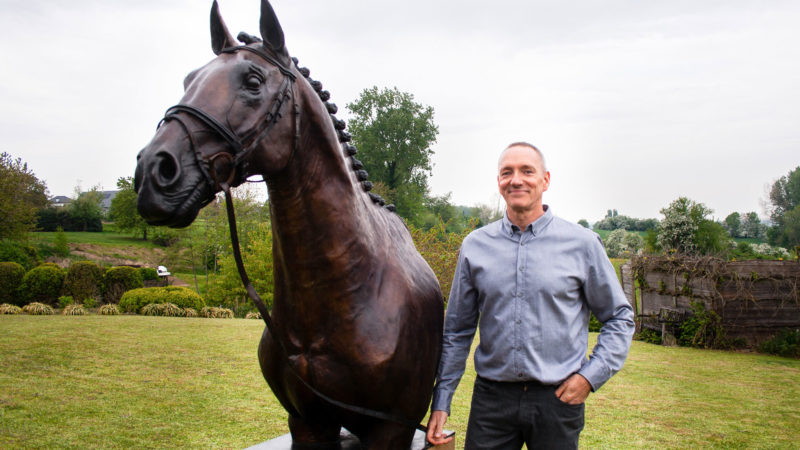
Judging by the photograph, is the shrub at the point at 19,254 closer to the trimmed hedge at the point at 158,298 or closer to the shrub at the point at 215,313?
the trimmed hedge at the point at 158,298

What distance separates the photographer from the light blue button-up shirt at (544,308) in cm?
215

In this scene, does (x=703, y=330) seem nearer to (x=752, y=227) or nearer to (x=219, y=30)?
(x=219, y=30)

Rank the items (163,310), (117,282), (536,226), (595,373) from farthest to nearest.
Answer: (117,282)
(163,310)
(536,226)
(595,373)

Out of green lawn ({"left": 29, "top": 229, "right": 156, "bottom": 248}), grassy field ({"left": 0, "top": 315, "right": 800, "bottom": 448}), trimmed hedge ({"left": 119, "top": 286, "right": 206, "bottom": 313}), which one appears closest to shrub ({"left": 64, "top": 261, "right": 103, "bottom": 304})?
trimmed hedge ({"left": 119, "top": 286, "right": 206, "bottom": 313})

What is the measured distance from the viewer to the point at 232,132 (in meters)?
1.56

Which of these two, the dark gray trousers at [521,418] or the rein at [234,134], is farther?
the dark gray trousers at [521,418]

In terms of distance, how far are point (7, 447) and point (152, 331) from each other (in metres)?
6.86

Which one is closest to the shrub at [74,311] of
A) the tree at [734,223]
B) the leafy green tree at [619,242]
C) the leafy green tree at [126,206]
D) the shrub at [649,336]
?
the leafy green tree at [126,206]

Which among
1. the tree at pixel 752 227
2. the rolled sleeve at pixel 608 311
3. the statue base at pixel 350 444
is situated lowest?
the statue base at pixel 350 444

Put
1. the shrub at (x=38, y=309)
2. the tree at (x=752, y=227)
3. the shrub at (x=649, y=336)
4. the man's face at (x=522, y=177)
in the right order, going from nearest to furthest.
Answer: the man's face at (x=522, y=177) < the shrub at (x=649, y=336) < the shrub at (x=38, y=309) < the tree at (x=752, y=227)

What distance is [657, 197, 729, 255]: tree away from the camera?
77.4 feet

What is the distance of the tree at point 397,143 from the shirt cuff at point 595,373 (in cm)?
3273

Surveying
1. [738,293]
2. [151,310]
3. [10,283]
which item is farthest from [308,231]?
[10,283]

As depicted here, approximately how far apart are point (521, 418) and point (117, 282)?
17.8m
